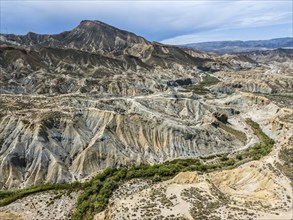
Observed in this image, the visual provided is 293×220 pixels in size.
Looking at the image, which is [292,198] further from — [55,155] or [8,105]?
[8,105]

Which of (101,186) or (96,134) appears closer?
(101,186)

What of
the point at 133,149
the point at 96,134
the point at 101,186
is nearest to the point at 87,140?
the point at 96,134

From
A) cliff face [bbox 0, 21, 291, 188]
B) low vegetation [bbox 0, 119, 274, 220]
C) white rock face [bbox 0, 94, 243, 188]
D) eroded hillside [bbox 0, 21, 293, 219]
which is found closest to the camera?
eroded hillside [bbox 0, 21, 293, 219]

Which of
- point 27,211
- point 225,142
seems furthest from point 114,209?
point 225,142

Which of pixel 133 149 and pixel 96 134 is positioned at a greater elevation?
pixel 96 134

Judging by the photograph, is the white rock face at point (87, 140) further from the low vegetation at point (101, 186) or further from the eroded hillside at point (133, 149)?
the low vegetation at point (101, 186)

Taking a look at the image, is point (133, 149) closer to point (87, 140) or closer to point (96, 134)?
point (96, 134)

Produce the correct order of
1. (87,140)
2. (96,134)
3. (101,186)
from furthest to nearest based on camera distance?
(96,134) → (87,140) → (101,186)

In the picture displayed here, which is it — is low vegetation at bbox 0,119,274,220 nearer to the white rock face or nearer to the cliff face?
the white rock face

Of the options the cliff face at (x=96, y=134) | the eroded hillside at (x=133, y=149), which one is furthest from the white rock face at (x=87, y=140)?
the eroded hillside at (x=133, y=149)

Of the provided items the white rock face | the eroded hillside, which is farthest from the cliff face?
the eroded hillside

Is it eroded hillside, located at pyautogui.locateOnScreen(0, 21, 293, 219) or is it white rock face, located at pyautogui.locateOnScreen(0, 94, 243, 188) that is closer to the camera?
eroded hillside, located at pyautogui.locateOnScreen(0, 21, 293, 219)
